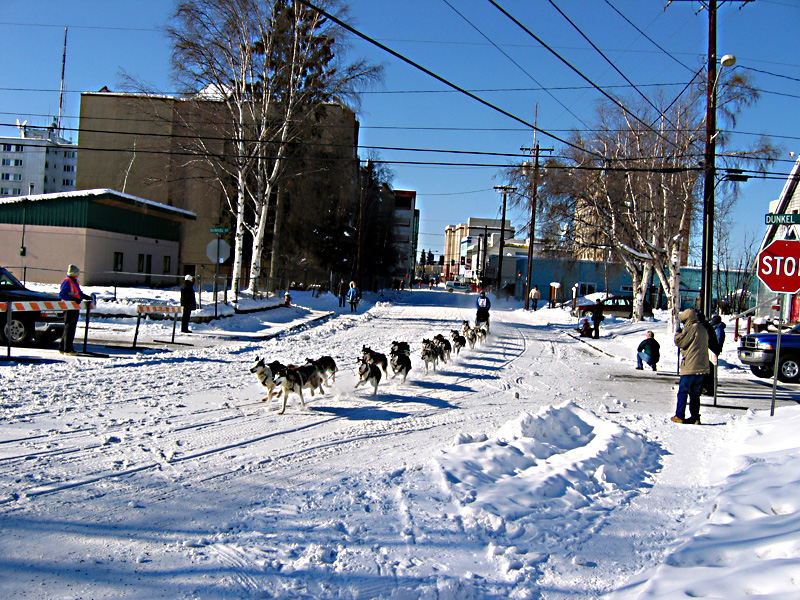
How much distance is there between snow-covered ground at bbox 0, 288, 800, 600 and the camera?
4.32 meters

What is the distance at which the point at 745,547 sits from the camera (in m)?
4.68

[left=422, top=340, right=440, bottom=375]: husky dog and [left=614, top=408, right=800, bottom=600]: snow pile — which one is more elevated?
[left=422, top=340, right=440, bottom=375]: husky dog

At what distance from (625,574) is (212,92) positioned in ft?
99.0

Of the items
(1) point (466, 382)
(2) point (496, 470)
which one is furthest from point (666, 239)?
(2) point (496, 470)

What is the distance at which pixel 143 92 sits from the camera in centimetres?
2531

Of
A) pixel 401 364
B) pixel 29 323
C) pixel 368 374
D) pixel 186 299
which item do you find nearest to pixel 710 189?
pixel 401 364

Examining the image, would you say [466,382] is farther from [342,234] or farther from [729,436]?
[342,234]

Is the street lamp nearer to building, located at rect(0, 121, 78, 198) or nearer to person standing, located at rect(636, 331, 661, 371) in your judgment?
person standing, located at rect(636, 331, 661, 371)

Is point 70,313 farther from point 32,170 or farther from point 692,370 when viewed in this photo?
point 32,170

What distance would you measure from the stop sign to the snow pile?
454 cm

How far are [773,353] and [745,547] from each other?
14.3 m

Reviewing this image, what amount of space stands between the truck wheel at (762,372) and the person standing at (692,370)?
28.2 ft

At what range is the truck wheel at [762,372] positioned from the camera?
17.6 meters

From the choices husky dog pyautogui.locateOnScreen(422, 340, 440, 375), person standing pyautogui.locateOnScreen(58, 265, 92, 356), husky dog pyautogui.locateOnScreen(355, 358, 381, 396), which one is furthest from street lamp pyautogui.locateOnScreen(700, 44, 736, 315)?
person standing pyautogui.locateOnScreen(58, 265, 92, 356)
